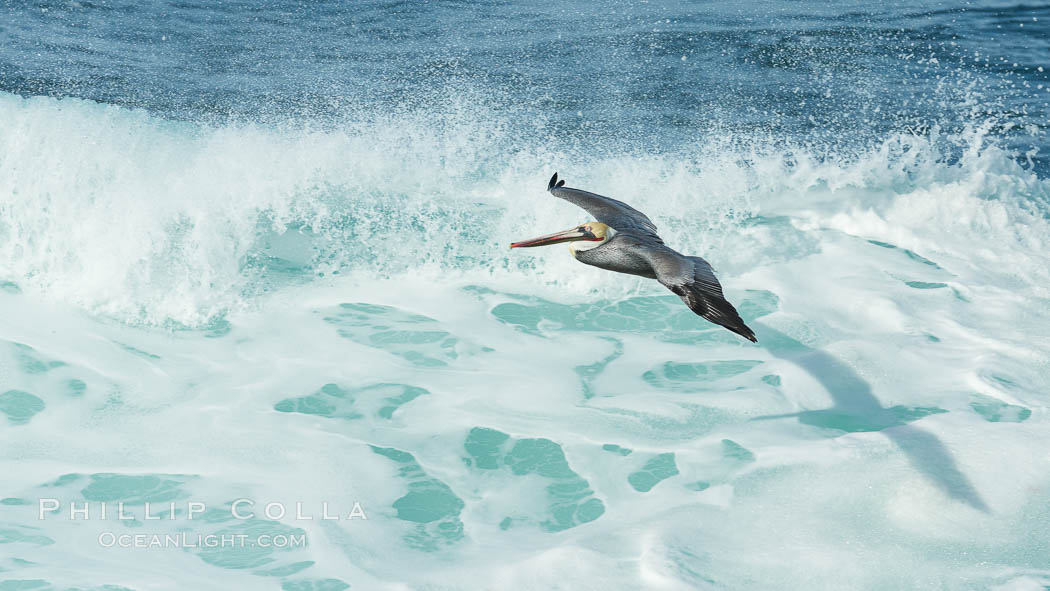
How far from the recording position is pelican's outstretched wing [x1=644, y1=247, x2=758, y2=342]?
532 cm

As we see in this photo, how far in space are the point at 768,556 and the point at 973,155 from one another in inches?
309

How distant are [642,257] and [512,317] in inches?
142

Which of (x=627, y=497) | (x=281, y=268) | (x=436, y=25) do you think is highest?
(x=436, y=25)

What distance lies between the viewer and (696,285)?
222 inches

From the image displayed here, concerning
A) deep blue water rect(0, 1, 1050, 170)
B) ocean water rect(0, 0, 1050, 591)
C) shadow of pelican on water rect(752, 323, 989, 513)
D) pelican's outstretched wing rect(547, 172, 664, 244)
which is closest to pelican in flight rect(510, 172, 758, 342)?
pelican's outstretched wing rect(547, 172, 664, 244)

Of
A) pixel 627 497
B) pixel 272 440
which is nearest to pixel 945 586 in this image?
pixel 627 497

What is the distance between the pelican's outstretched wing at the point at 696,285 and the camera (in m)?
5.32

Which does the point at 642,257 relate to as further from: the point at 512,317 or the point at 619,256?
the point at 512,317

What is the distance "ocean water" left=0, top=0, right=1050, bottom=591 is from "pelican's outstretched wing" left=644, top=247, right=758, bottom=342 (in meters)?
2.09

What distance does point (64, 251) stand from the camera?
9.98 m

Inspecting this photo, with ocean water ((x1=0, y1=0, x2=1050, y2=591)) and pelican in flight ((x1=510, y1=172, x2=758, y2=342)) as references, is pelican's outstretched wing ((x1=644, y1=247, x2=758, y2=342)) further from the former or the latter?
ocean water ((x1=0, y1=0, x2=1050, y2=591))

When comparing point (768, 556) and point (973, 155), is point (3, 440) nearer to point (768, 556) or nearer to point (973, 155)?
point (768, 556)

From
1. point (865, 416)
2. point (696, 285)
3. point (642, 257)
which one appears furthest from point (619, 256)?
point (865, 416)

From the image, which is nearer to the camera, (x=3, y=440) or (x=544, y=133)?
(x=3, y=440)
